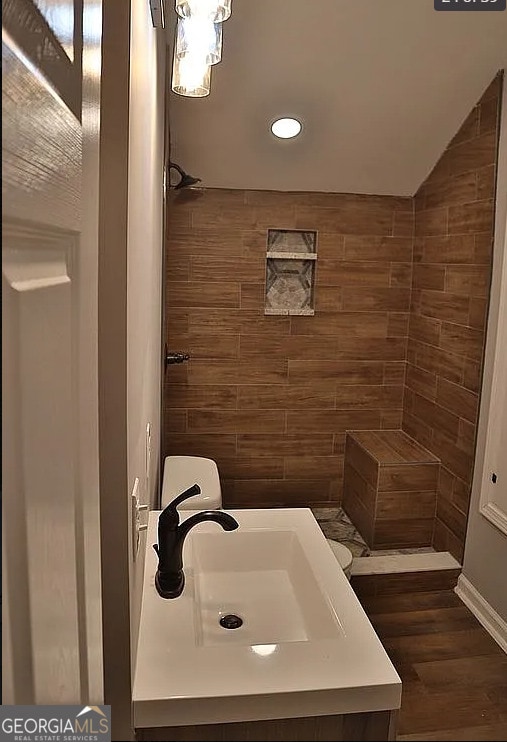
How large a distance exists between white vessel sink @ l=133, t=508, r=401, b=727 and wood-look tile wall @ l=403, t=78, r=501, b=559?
127cm

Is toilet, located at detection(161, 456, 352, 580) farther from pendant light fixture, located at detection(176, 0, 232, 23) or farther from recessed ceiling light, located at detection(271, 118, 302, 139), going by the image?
pendant light fixture, located at detection(176, 0, 232, 23)

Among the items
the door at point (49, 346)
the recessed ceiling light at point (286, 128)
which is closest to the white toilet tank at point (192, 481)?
the recessed ceiling light at point (286, 128)

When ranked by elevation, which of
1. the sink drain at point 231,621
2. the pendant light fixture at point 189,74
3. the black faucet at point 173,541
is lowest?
the sink drain at point 231,621

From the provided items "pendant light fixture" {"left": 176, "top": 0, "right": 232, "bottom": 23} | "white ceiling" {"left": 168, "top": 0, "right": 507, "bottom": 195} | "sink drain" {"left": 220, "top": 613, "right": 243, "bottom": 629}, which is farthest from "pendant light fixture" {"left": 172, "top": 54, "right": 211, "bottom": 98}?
"sink drain" {"left": 220, "top": 613, "right": 243, "bottom": 629}

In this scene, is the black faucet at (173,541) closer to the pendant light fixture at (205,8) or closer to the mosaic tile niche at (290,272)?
the pendant light fixture at (205,8)

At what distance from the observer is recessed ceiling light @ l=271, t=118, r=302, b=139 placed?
278cm

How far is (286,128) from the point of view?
2.80m

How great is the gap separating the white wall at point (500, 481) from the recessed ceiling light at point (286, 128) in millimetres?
834

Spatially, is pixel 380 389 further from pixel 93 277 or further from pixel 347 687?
pixel 93 277

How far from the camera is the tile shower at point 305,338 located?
3131 millimetres

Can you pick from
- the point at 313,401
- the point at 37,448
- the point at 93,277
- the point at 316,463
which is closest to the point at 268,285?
the point at 313,401

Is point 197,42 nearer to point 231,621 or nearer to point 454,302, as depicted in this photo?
point 231,621

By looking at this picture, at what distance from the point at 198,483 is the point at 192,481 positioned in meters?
0.04

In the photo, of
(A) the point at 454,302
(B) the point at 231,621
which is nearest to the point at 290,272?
(A) the point at 454,302
